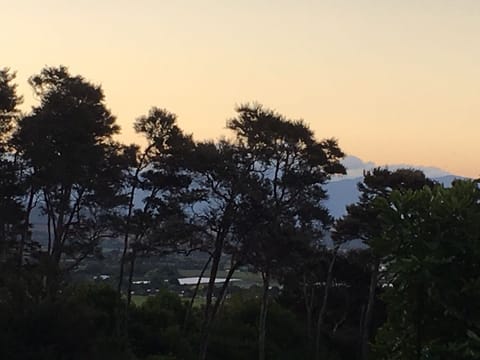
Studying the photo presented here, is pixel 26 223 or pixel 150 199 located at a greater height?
pixel 150 199

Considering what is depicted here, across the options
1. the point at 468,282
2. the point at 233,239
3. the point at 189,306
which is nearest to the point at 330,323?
the point at 189,306

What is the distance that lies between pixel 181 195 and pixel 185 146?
1785mm

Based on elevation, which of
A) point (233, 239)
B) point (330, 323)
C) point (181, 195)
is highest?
point (181, 195)

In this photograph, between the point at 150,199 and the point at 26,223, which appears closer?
the point at 26,223

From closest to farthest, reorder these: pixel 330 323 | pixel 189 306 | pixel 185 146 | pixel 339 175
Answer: pixel 185 146 < pixel 339 175 < pixel 189 306 < pixel 330 323

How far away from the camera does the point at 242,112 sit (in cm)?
2422

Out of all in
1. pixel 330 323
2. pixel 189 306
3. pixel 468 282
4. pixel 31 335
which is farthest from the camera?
pixel 330 323

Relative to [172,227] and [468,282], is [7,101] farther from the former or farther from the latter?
[468,282]

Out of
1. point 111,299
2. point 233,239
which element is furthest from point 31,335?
point 111,299

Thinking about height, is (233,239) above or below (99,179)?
below

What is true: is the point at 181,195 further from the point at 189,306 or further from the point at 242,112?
the point at 189,306

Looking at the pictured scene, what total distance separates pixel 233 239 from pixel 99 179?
18.2ft

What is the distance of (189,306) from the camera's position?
96.4 feet

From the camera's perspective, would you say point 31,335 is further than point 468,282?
Yes
